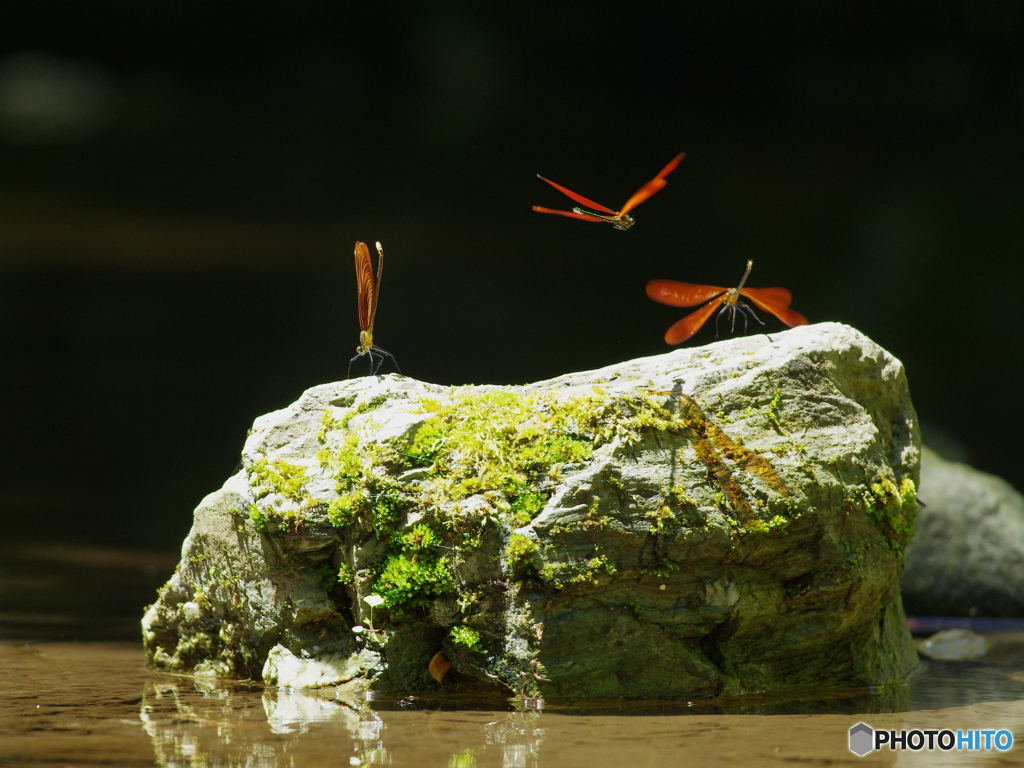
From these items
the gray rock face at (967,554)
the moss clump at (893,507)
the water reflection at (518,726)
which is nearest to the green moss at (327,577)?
the water reflection at (518,726)

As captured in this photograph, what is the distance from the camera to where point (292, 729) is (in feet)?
8.42

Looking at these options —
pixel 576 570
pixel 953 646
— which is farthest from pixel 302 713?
pixel 953 646

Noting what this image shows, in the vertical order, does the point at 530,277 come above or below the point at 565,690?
above

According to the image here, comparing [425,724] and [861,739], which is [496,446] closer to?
[425,724]

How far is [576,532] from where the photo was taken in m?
2.92

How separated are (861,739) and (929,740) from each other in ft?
0.80

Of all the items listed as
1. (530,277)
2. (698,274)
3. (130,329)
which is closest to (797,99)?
(698,274)

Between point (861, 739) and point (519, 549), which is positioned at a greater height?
point (519, 549)

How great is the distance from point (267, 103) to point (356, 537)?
6.27 metres

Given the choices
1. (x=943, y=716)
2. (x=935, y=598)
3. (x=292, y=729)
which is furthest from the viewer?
(x=935, y=598)

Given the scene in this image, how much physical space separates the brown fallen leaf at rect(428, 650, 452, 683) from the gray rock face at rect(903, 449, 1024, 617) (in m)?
4.27

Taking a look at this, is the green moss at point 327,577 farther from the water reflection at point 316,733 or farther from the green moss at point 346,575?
the water reflection at point 316,733

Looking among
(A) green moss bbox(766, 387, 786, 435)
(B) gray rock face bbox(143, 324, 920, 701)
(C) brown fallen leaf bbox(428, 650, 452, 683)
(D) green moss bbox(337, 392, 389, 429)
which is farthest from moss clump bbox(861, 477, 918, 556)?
(D) green moss bbox(337, 392, 389, 429)

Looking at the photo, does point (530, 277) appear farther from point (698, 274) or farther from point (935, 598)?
point (935, 598)
